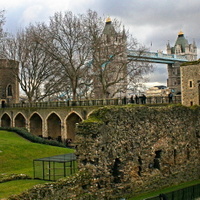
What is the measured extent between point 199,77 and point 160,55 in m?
71.9

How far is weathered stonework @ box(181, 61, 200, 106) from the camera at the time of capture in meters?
28.2

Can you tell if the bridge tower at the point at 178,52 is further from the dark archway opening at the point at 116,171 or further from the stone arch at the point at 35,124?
the dark archway opening at the point at 116,171

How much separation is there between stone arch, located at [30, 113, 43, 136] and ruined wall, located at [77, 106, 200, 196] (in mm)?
26655

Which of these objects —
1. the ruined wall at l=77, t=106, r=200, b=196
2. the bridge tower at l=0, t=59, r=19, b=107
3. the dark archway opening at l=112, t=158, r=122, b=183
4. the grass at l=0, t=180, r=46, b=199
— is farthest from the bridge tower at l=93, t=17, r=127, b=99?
the grass at l=0, t=180, r=46, b=199

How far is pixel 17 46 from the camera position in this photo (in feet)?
134

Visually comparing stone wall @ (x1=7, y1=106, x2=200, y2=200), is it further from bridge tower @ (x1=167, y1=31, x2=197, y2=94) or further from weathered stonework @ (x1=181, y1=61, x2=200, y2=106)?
bridge tower @ (x1=167, y1=31, x2=197, y2=94)

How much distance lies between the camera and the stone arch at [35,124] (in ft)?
136

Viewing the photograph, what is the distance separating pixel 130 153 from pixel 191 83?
16.6 m

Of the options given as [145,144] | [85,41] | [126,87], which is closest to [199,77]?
[126,87]

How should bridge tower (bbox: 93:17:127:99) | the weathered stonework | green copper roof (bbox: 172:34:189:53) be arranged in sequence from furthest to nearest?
1. green copper roof (bbox: 172:34:189:53)
2. bridge tower (bbox: 93:17:127:99)
3. the weathered stonework

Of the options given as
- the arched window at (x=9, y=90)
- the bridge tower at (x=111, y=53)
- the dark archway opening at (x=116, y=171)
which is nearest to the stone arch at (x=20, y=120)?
the arched window at (x=9, y=90)

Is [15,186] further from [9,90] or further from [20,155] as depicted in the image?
[9,90]

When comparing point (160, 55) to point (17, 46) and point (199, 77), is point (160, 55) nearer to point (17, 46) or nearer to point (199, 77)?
point (17, 46)

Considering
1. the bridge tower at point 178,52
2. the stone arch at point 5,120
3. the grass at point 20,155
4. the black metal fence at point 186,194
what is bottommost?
the black metal fence at point 186,194
